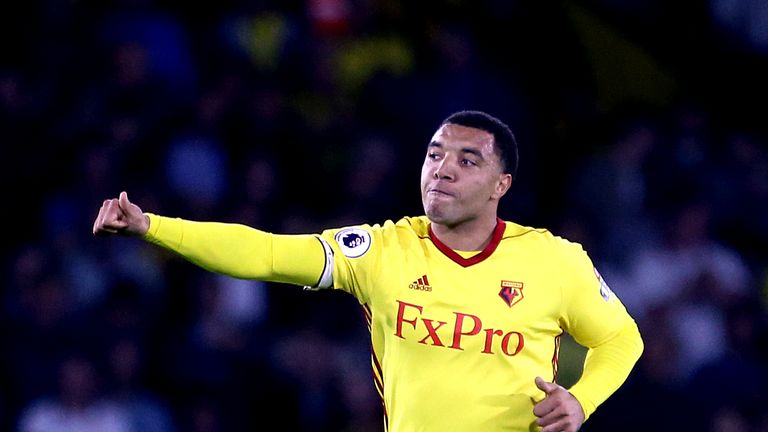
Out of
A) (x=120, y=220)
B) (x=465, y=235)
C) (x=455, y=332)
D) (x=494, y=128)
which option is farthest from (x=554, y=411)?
(x=120, y=220)

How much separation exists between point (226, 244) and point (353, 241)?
0.55m

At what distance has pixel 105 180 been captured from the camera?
8.84m

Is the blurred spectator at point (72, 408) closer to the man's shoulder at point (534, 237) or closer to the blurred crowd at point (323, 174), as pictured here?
the blurred crowd at point (323, 174)

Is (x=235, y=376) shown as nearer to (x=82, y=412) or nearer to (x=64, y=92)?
(x=82, y=412)

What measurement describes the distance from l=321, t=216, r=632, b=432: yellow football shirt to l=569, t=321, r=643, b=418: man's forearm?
0.13m

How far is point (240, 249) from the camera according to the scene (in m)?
4.96

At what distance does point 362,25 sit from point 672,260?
2.83 meters

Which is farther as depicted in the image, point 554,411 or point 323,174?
point 323,174

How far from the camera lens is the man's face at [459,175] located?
5340 millimetres

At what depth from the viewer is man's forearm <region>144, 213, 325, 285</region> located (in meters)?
4.84

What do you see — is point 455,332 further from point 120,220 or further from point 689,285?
point 689,285

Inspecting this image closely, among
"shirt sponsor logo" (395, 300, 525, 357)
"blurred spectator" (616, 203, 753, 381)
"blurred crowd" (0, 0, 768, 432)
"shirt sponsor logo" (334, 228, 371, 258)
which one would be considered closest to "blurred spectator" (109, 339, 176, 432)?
"blurred crowd" (0, 0, 768, 432)

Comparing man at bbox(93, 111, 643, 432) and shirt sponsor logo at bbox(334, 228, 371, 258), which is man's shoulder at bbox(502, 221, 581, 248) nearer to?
man at bbox(93, 111, 643, 432)

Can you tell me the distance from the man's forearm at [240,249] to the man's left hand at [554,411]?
92cm
